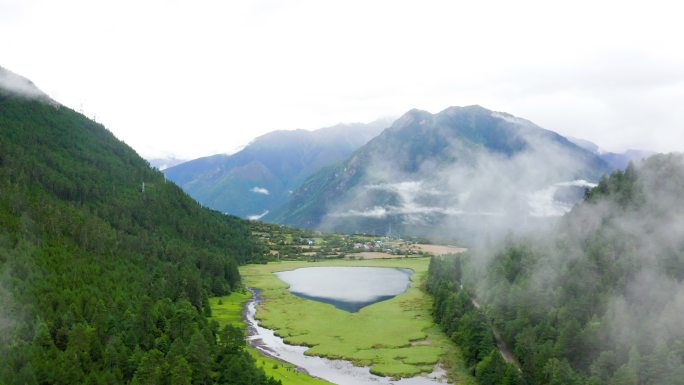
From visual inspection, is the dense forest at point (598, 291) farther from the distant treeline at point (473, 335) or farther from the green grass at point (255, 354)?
the green grass at point (255, 354)

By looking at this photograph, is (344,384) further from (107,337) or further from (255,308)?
(255,308)

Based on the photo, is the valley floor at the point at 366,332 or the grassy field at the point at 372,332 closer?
the valley floor at the point at 366,332

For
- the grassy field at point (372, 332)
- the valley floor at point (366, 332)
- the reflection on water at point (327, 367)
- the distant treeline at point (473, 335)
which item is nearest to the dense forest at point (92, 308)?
the reflection on water at point (327, 367)

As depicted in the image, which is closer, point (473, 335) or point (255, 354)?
point (473, 335)

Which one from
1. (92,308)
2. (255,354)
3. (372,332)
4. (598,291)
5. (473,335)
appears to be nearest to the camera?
(92,308)

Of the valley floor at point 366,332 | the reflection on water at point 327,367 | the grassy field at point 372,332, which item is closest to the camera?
the reflection on water at point 327,367

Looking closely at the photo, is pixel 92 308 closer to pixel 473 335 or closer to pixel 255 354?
pixel 255 354

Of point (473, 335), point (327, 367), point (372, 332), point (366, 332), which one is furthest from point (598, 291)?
point (327, 367)
